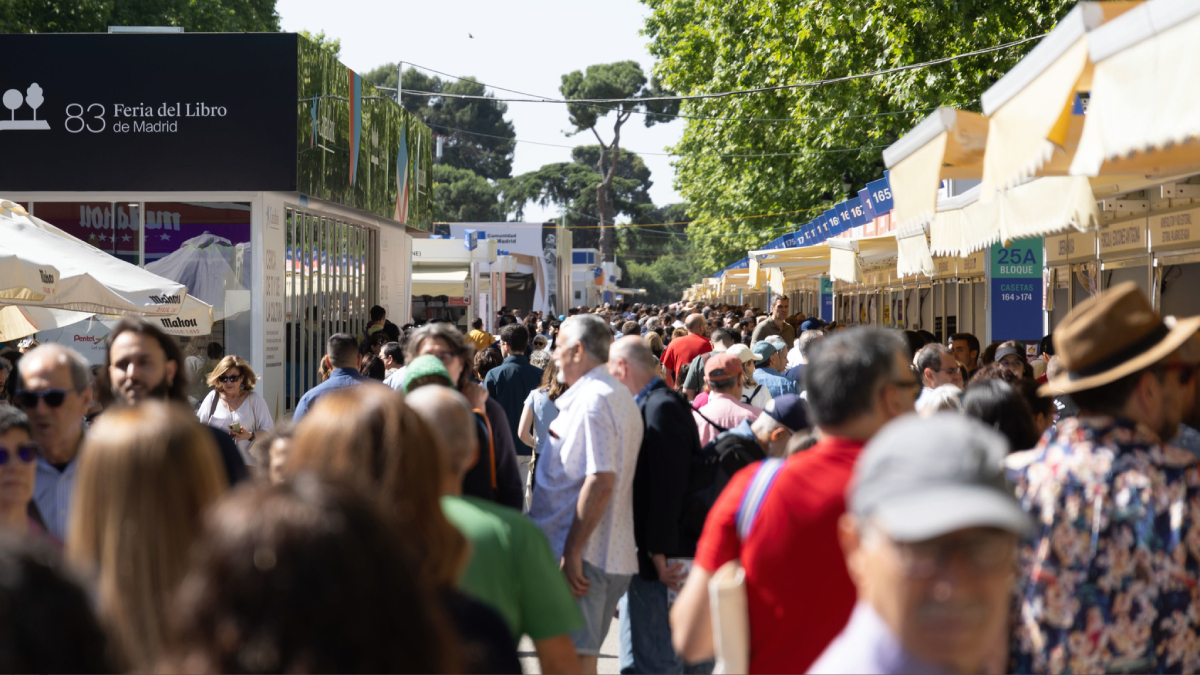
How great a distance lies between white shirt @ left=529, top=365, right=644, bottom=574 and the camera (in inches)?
205

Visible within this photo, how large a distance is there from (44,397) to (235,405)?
161 inches

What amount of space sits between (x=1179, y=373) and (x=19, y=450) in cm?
330

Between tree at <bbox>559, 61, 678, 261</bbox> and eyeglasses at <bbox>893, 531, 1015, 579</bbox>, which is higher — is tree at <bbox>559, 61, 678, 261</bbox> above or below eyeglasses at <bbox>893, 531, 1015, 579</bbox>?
above

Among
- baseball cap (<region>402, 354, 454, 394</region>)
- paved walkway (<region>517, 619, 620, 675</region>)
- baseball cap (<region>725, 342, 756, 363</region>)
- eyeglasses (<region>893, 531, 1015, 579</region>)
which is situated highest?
baseball cap (<region>402, 354, 454, 394</region>)

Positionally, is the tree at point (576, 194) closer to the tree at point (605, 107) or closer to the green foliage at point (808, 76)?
the tree at point (605, 107)

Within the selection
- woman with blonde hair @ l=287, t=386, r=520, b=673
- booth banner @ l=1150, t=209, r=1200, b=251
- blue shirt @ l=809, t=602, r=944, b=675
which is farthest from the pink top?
blue shirt @ l=809, t=602, r=944, b=675

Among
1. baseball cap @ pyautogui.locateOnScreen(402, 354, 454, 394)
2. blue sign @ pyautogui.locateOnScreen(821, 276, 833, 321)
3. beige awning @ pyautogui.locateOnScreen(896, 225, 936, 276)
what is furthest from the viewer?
blue sign @ pyautogui.locateOnScreen(821, 276, 833, 321)

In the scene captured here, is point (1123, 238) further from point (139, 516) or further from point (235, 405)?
point (139, 516)

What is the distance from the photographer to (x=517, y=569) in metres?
A: 2.87

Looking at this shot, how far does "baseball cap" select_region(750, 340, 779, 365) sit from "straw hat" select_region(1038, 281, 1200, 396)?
23.5 feet

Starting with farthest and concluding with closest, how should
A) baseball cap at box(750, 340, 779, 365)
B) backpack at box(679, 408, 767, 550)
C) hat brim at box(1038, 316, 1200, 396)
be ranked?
baseball cap at box(750, 340, 779, 365) → backpack at box(679, 408, 767, 550) → hat brim at box(1038, 316, 1200, 396)

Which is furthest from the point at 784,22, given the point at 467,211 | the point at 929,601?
the point at 467,211

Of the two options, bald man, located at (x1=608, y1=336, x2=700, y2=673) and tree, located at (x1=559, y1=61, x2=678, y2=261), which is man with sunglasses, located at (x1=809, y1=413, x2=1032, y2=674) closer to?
bald man, located at (x1=608, y1=336, x2=700, y2=673)

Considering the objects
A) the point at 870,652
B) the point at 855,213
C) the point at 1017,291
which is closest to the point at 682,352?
the point at 855,213
